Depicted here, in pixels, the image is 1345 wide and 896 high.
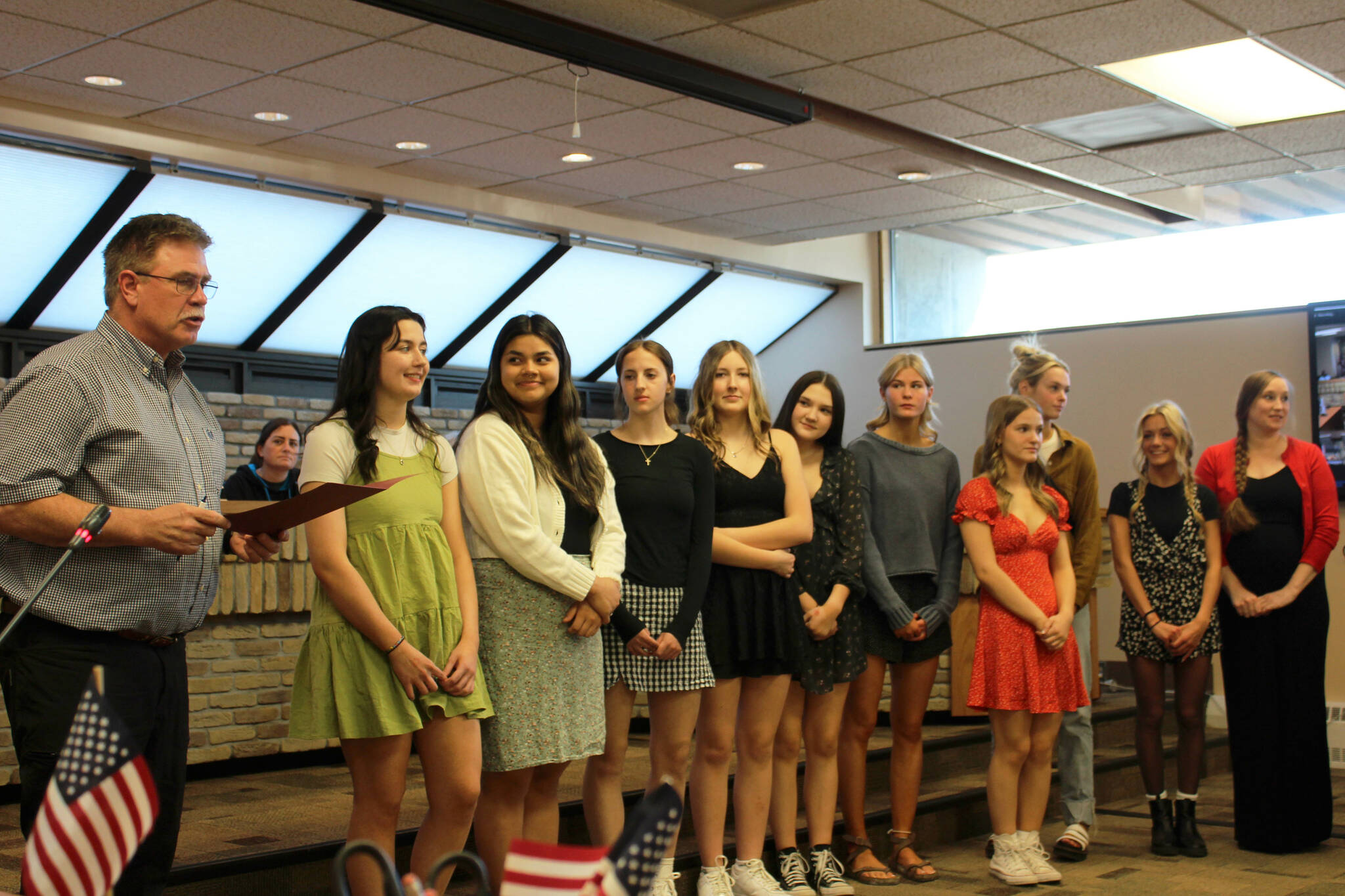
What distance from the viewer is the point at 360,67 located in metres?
4.80

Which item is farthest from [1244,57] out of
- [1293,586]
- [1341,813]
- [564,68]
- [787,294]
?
[787,294]

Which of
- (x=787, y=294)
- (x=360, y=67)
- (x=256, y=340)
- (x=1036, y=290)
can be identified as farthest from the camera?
(x=787, y=294)

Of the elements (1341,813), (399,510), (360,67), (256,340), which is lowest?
(1341,813)

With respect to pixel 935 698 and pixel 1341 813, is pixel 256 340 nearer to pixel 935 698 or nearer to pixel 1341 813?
pixel 935 698

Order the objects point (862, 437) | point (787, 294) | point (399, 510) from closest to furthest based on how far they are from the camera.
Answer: point (399, 510) < point (862, 437) < point (787, 294)

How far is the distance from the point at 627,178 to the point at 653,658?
4.00 metres

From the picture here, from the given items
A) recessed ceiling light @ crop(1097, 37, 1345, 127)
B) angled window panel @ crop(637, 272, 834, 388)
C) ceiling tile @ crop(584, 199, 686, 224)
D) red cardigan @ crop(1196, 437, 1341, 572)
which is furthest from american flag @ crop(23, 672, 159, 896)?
angled window panel @ crop(637, 272, 834, 388)

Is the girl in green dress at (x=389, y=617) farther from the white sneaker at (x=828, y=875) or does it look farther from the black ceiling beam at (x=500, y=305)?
the black ceiling beam at (x=500, y=305)

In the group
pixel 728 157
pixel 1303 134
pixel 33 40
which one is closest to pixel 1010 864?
pixel 728 157

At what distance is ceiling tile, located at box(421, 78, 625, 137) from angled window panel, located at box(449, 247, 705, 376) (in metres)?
2.42

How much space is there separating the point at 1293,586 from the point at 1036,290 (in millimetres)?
4356

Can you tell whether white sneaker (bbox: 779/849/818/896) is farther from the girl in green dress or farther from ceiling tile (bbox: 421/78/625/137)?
ceiling tile (bbox: 421/78/625/137)

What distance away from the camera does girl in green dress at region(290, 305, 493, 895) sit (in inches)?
100

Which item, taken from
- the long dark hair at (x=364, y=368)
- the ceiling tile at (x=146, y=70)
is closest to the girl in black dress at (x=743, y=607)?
the long dark hair at (x=364, y=368)
